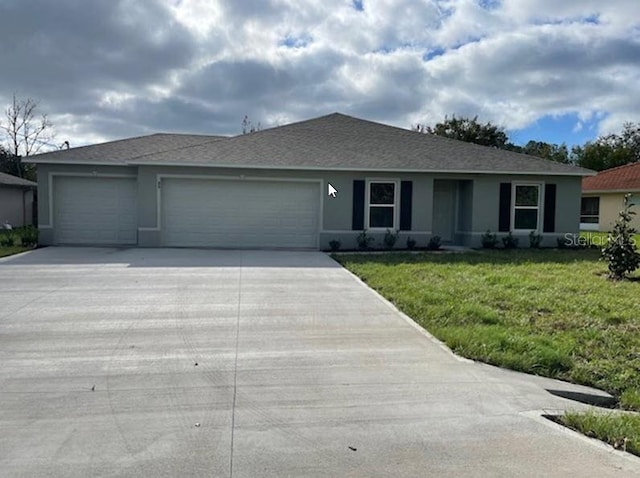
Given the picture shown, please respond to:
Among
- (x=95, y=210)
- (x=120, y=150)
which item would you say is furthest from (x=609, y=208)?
(x=95, y=210)

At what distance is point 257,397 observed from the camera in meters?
4.33

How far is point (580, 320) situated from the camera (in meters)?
7.05

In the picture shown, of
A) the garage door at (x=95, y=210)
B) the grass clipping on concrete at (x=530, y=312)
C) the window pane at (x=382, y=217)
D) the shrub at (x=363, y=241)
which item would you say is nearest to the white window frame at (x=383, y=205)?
the window pane at (x=382, y=217)

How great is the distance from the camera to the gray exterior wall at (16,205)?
83.2ft

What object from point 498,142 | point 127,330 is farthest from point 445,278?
point 498,142

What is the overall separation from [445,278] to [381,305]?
2832mm

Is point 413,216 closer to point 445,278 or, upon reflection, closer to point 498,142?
point 445,278

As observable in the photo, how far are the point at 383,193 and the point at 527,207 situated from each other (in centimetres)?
524

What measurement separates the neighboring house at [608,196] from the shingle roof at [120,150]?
78.5ft

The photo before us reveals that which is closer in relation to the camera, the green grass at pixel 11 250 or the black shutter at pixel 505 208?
the green grass at pixel 11 250

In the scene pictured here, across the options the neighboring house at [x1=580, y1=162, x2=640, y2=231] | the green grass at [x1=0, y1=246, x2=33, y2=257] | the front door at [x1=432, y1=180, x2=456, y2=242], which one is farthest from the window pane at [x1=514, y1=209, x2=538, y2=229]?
the green grass at [x1=0, y1=246, x2=33, y2=257]

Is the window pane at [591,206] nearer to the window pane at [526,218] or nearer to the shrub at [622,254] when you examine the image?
the window pane at [526,218]

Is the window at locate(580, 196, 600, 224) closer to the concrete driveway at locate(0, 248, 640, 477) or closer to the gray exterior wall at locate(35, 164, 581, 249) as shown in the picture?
the gray exterior wall at locate(35, 164, 581, 249)

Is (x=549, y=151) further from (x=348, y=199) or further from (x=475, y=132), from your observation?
(x=348, y=199)
